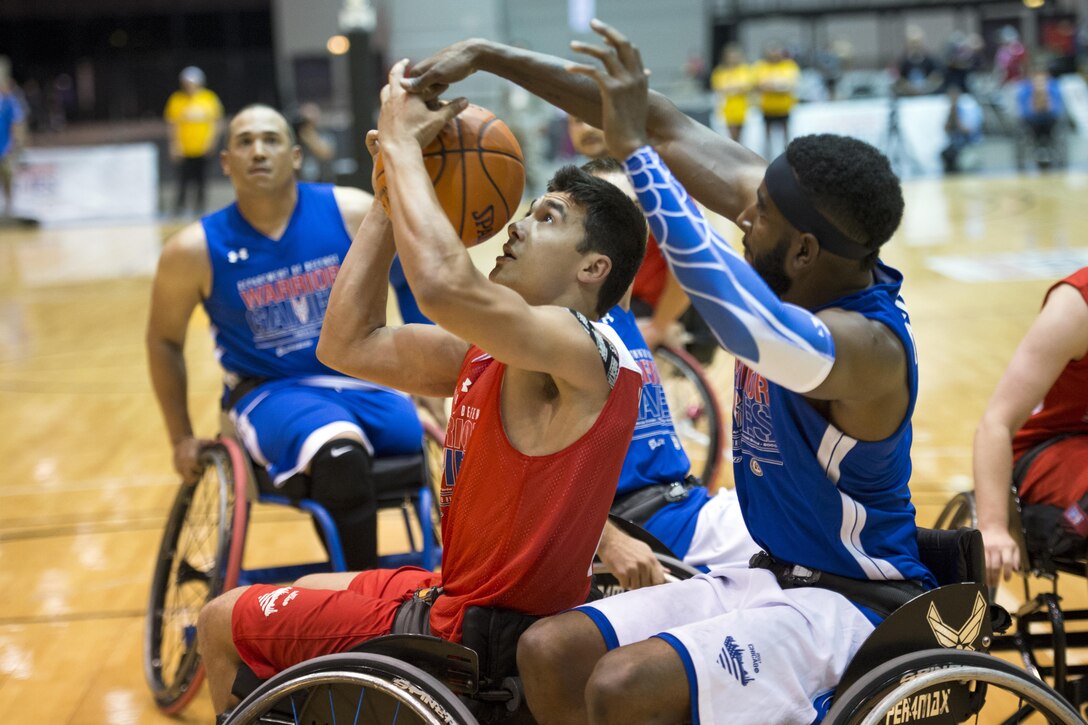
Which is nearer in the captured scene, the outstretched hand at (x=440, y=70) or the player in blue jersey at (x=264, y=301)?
the outstretched hand at (x=440, y=70)

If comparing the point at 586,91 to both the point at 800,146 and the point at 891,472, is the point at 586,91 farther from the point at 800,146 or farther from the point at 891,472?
the point at 891,472

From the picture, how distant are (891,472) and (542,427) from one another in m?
0.59

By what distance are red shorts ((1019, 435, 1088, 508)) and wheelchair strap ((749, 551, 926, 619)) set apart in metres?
0.73

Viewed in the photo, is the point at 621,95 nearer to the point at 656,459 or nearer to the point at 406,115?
the point at 406,115

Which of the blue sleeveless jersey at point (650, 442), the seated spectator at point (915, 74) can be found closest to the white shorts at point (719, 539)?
the blue sleeveless jersey at point (650, 442)

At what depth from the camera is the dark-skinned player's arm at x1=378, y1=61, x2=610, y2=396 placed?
5.90 feet

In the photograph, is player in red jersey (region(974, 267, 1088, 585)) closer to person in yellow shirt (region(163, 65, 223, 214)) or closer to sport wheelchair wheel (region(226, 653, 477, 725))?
sport wheelchair wheel (region(226, 653, 477, 725))

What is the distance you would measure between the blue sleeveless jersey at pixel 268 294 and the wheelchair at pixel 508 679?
1.86m

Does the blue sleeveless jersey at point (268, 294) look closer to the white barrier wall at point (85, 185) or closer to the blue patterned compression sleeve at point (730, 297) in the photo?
the blue patterned compression sleeve at point (730, 297)

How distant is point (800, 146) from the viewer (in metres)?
1.93

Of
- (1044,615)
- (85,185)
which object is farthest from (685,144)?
(85,185)

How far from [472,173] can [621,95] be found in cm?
50

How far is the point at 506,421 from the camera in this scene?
200 cm

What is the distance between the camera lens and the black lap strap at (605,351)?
1941 millimetres
